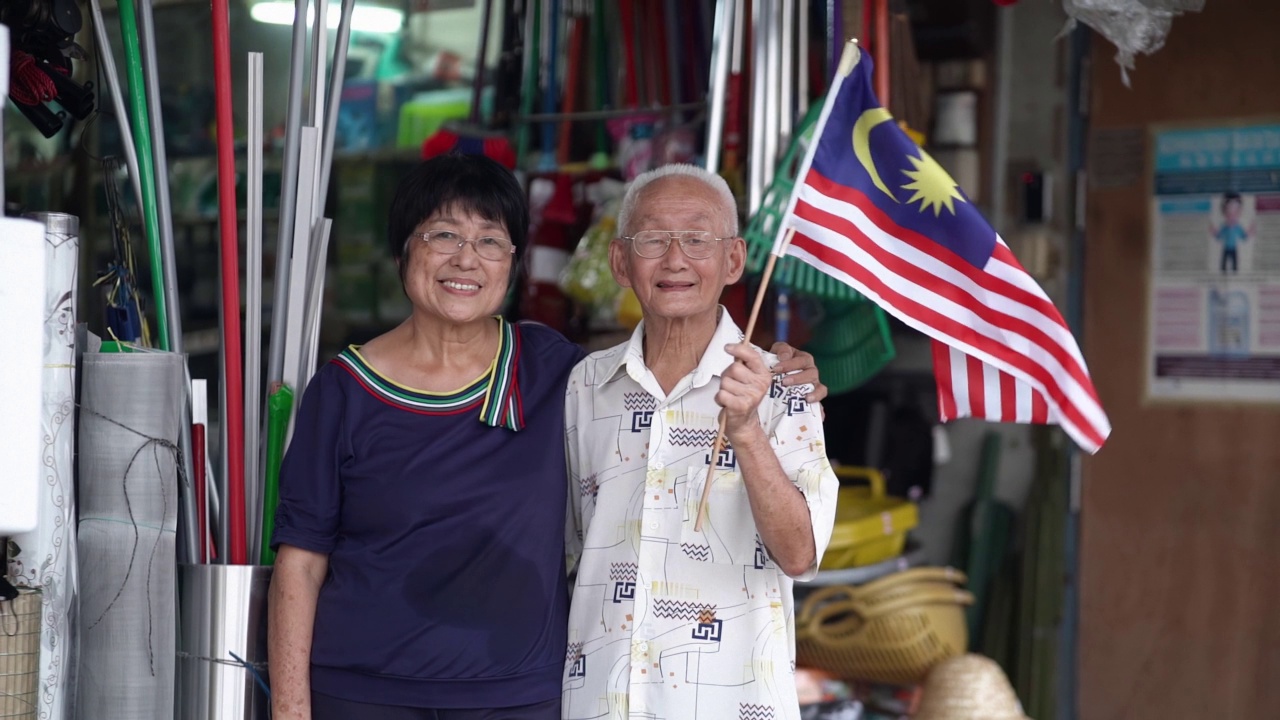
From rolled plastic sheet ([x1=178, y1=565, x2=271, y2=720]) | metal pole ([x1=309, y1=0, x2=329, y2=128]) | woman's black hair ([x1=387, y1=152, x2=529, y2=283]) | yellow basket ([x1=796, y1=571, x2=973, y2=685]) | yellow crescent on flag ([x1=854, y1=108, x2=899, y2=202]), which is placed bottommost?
yellow basket ([x1=796, y1=571, x2=973, y2=685])

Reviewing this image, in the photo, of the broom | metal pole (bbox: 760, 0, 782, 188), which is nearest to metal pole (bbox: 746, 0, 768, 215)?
metal pole (bbox: 760, 0, 782, 188)

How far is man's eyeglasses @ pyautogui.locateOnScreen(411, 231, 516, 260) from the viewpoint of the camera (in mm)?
2121

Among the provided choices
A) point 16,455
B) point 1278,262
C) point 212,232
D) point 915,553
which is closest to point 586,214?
point 915,553

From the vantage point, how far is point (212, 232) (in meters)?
4.80

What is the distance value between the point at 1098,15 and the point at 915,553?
178 centimetres

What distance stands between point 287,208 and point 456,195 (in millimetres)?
477

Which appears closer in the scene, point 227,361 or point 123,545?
point 123,545

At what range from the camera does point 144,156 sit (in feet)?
7.72

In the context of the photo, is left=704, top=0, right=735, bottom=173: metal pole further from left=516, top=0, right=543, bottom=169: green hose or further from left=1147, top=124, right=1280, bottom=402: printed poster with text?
left=1147, top=124, right=1280, bottom=402: printed poster with text

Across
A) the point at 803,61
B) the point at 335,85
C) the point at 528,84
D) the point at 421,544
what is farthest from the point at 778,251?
the point at 528,84

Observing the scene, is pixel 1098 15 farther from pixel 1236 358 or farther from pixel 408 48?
pixel 408 48

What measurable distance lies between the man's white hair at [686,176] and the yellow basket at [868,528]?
146 cm

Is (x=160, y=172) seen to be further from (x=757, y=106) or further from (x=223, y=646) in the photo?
(x=757, y=106)

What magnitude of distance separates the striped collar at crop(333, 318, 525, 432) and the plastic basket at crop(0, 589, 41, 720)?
60cm
